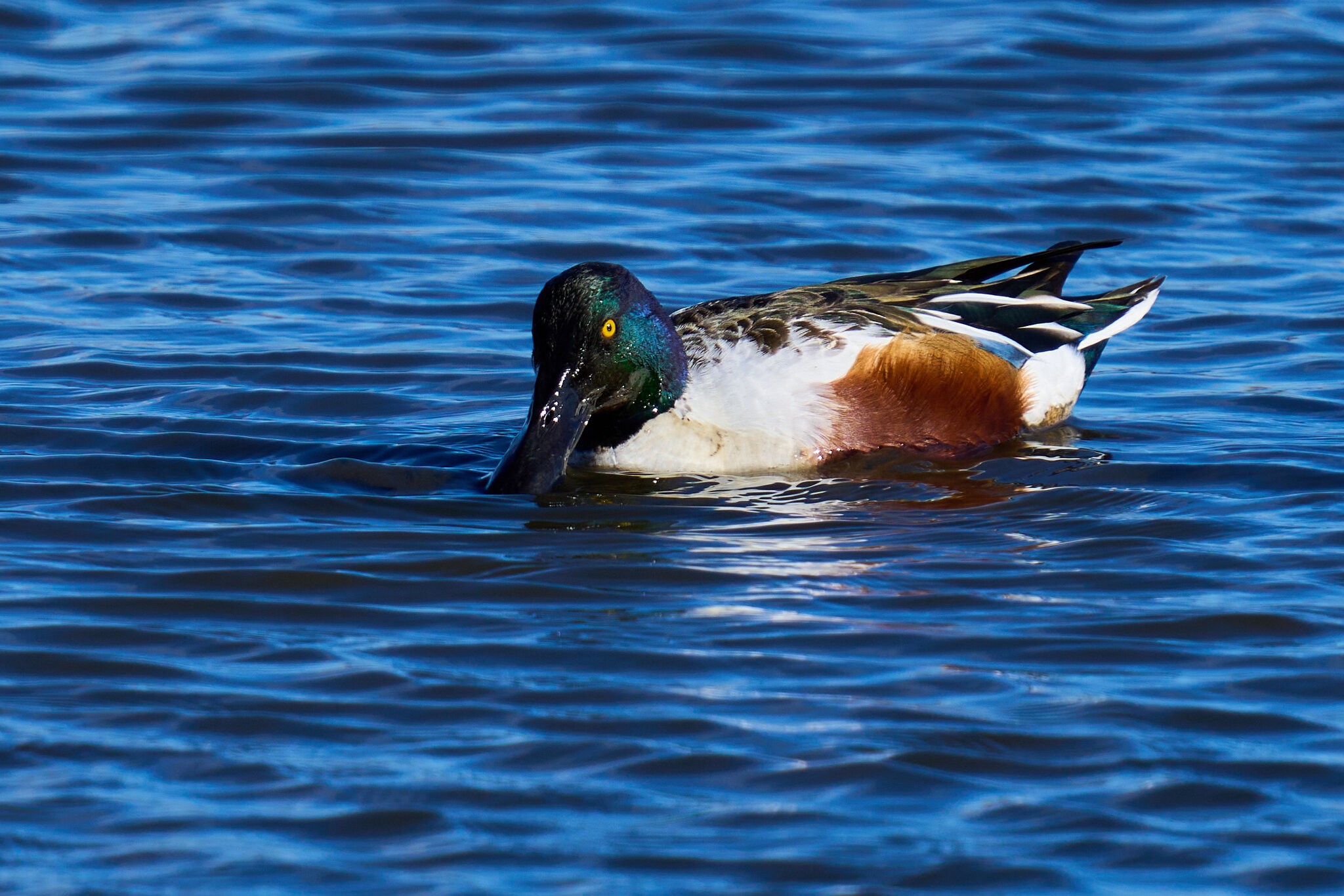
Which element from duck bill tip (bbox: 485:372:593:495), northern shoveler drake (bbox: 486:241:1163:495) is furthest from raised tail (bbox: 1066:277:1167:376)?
duck bill tip (bbox: 485:372:593:495)

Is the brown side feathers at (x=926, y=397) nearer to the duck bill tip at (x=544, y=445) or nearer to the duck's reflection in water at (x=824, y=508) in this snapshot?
the duck's reflection in water at (x=824, y=508)

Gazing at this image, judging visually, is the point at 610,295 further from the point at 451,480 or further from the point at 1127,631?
the point at 1127,631

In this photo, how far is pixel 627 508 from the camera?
6.39 meters

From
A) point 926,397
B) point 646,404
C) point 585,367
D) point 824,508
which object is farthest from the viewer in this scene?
point 926,397

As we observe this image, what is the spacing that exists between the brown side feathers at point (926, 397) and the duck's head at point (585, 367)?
27.0 inches

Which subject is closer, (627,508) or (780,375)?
(627,508)

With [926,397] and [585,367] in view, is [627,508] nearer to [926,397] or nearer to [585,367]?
[585,367]

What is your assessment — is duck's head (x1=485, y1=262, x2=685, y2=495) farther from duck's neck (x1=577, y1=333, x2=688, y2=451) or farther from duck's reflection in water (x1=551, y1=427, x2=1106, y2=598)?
duck's reflection in water (x1=551, y1=427, x2=1106, y2=598)

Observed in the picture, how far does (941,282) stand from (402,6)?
7.58 m

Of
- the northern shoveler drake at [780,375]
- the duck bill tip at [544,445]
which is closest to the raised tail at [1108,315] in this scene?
the northern shoveler drake at [780,375]

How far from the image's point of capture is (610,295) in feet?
21.6

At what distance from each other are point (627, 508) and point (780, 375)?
→ 836 millimetres

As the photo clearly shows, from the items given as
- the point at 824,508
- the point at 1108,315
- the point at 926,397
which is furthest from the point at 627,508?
the point at 1108,315

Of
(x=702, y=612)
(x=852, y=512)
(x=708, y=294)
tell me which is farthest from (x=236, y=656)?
(x=708, y=294)
